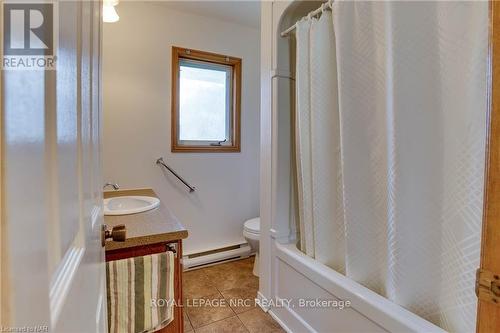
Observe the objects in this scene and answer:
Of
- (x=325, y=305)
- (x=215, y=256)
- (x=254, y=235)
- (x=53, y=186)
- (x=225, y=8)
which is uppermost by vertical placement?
(x=225, y=8)

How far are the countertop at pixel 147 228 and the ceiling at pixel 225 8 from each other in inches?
70.9

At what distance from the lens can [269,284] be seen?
1.80 m

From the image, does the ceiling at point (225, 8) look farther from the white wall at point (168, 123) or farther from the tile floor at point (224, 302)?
the tile floor at point (224, 302)

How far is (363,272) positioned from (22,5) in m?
1.39

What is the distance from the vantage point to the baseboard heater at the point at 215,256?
246 centimetres

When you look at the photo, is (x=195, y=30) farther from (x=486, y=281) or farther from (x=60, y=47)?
(x=486, y=281)

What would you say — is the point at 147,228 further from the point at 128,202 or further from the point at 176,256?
the point at 128,202

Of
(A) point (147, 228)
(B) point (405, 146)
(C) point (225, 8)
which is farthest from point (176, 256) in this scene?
(C) point (225, 8)

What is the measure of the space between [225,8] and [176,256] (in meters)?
2.14

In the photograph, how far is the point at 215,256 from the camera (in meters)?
2.57

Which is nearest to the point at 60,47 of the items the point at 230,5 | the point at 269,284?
the point at 269,284

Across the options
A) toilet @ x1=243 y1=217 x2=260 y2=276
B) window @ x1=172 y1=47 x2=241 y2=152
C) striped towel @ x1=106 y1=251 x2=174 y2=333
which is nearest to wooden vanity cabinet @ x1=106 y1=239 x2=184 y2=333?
Result: striped towel @ x1=106 y1=251 x2=174 y2=333

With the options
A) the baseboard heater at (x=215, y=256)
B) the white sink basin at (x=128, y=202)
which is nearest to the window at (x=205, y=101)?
the white sink basin at (x=128, y=202)

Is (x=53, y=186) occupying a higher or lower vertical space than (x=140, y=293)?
higher
